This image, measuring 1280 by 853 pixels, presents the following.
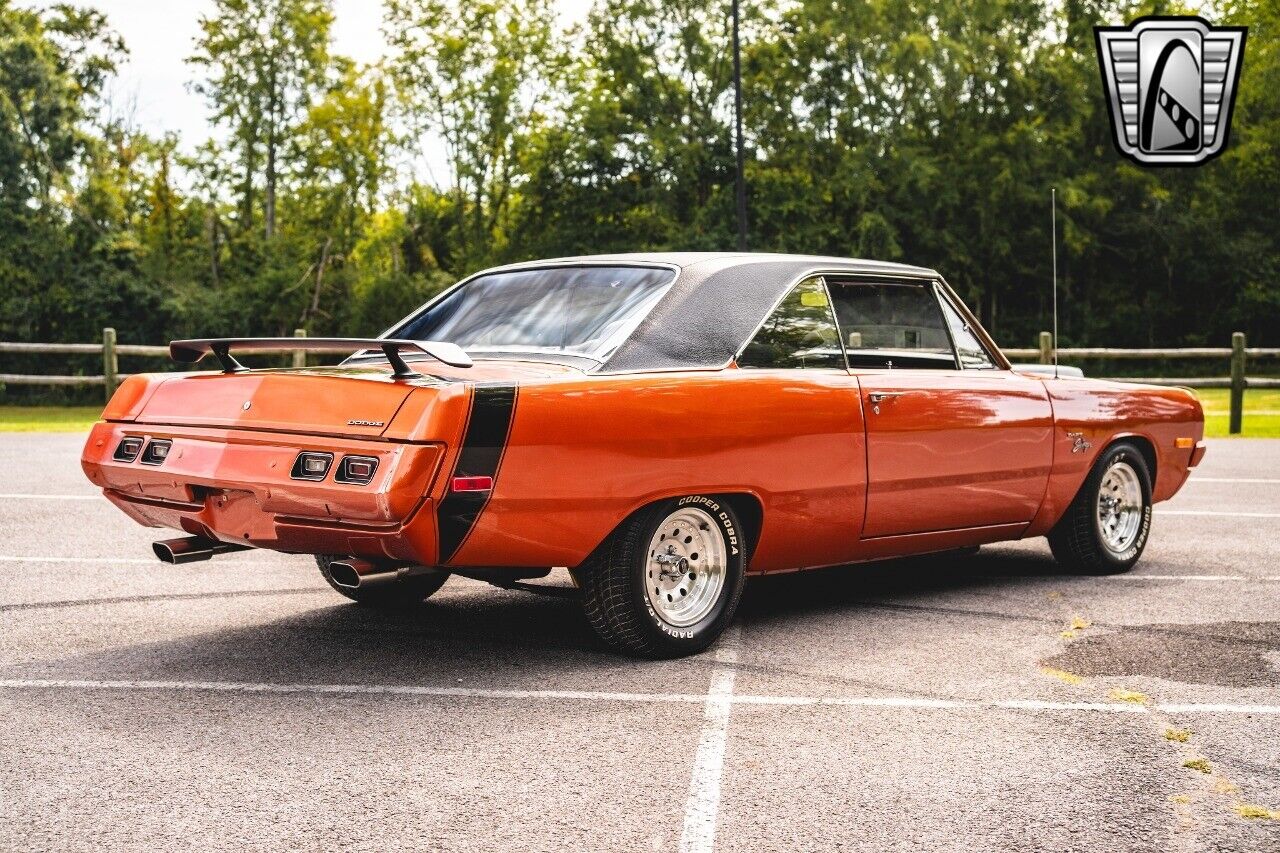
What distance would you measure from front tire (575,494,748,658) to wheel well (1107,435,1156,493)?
2.89 metres

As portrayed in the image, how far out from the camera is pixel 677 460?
17.2ft

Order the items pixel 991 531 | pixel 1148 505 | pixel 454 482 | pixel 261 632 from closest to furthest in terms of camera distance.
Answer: pixel 454 482
pixel 261 632
pixel 991 531
pixel 1148 505

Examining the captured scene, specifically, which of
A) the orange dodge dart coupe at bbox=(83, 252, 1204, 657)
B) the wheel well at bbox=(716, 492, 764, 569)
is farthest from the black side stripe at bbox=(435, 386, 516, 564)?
the wheel well at bbox=(716, 492, 764, 569)

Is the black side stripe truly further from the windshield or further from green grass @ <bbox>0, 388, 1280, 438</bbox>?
green grass @ <bbox>0, 388, 1280, 438</bbox>

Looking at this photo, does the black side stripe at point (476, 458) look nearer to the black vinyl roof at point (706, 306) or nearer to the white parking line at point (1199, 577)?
the black vinyl roof at point (706, 306)

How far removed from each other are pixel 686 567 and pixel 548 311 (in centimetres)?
115

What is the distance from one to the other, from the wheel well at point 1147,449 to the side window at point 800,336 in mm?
2213

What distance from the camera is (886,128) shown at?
45375mm

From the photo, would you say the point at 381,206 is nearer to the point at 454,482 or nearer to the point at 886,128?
the point at 886,128

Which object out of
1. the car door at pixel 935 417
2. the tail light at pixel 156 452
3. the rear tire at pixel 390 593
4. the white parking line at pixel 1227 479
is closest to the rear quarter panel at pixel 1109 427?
the car door at pixel 935 417

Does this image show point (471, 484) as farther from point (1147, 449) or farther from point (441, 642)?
point (1147, 449)

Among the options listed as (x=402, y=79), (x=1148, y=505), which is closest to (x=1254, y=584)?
(x=1148, y=505)

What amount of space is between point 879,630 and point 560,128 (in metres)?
41.9

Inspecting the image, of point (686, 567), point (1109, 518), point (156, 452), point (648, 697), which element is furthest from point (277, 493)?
point (1109, 518)
